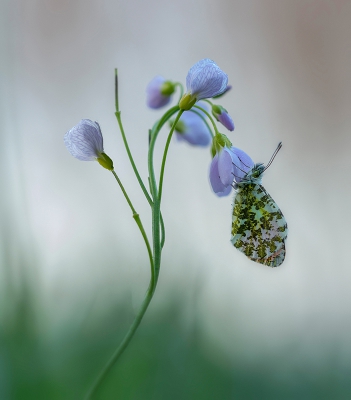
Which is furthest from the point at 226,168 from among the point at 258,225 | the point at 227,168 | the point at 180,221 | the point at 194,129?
the point at 180,221

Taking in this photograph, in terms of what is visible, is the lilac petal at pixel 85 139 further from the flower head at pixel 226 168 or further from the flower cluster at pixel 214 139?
the flower head at pixel 226 168

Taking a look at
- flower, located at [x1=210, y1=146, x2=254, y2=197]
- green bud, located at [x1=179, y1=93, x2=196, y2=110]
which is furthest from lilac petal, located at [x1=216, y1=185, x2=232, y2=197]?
green bud, located at [x1=179, y1=93, x2=196, y2=110]

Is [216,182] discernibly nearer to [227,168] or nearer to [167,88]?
[227,168]

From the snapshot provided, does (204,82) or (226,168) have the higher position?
(204,82)

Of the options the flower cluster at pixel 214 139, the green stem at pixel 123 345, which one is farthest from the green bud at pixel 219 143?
the green stem at pixel 123 345

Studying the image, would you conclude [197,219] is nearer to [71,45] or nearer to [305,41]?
[71,45]

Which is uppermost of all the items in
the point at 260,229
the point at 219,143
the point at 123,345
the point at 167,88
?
the point at 167,88

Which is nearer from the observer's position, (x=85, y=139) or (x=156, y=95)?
(x=85, y=139)
